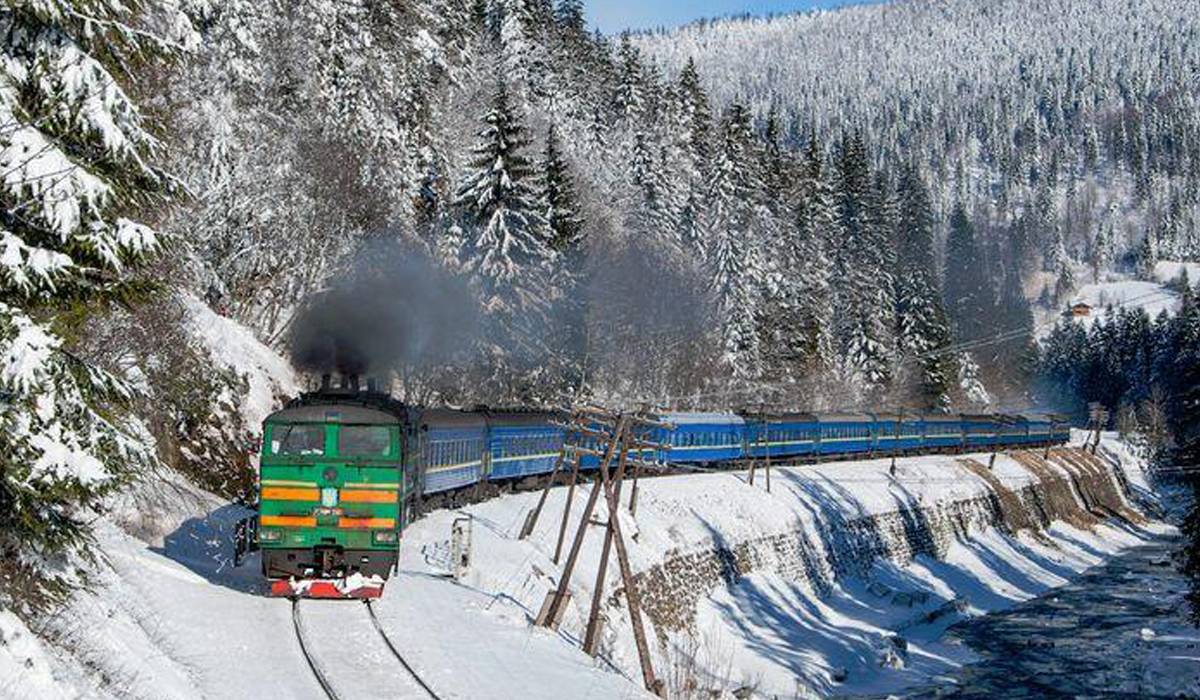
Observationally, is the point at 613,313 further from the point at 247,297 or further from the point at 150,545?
the point at 150,545

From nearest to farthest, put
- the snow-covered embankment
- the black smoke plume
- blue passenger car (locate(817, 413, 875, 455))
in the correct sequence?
the snow-covered embankment → the black smoke plume → blue passenger car (locate(817, 413, 875, 455))

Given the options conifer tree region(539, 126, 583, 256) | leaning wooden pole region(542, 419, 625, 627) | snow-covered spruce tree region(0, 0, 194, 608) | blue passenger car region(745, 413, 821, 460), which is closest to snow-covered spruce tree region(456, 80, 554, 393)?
conifer tree region(539, 126, 583, 256)

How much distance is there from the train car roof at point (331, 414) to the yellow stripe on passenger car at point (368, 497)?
1190 mm

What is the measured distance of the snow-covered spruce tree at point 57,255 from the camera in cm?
983

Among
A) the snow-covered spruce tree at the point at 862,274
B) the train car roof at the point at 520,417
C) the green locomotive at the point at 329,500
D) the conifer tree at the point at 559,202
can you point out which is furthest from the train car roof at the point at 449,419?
the snow-covered spruce tree at the point at 862,274

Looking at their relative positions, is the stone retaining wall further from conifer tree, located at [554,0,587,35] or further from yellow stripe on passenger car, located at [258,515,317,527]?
conifer tree, located at [554,0,587,35]

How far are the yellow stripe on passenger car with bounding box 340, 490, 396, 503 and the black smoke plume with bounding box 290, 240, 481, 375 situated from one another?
46.5 ft

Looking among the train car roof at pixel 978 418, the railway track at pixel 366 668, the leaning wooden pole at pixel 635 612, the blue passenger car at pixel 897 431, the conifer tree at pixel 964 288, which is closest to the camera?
the railway track at pixel 366 668

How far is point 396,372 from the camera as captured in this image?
49.7 meters

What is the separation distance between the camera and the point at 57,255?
10055 mm

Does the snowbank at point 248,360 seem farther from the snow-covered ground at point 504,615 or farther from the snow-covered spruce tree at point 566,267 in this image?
the snow-covered spruce tree at point 566,267

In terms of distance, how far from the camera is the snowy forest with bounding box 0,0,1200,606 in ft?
34.1

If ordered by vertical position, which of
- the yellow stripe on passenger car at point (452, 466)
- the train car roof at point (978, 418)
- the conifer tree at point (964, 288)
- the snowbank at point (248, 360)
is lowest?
the yellow stripe on passenger car at point (452, 466)

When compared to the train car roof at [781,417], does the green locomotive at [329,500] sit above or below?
below
